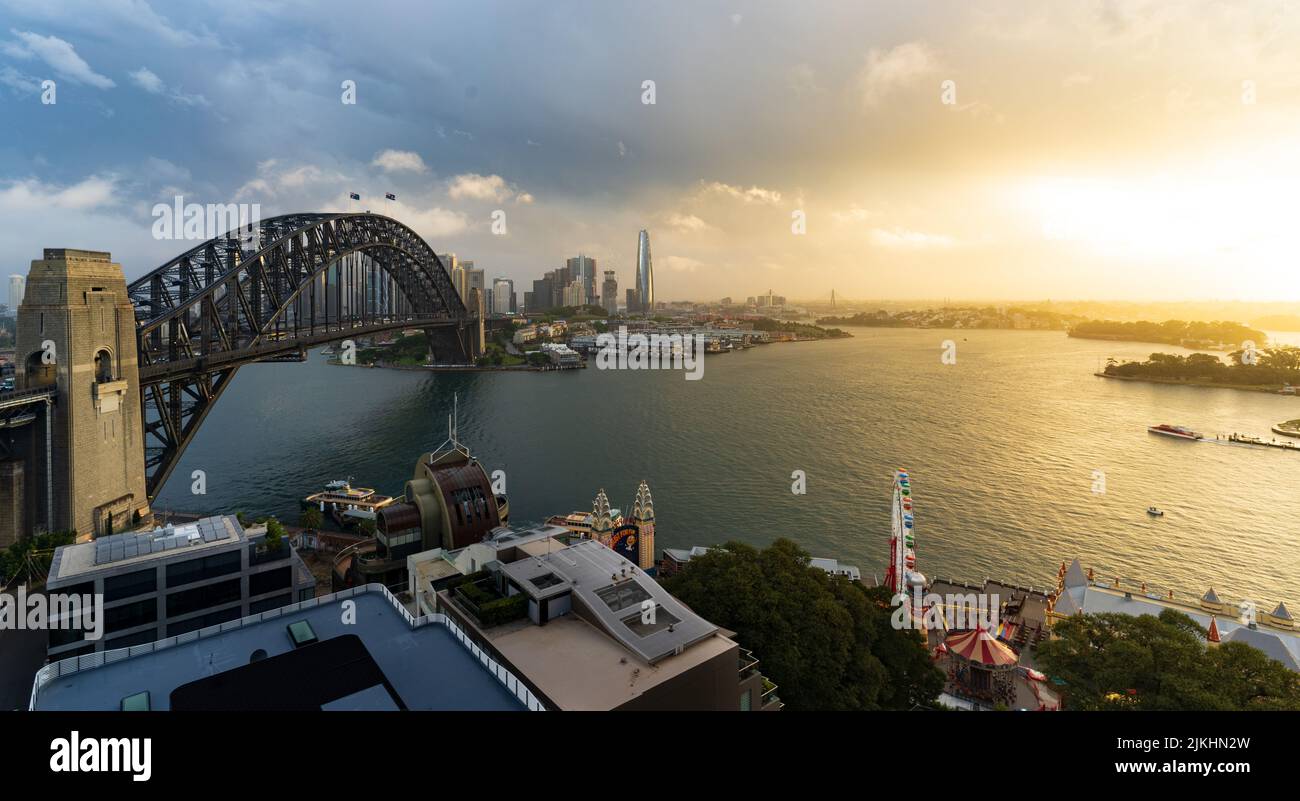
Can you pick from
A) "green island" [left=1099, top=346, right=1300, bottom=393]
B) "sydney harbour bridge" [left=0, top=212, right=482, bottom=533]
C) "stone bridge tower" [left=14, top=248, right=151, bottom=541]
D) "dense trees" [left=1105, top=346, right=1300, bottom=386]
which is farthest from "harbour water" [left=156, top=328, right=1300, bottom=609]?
"stone bridge tower" [left=14, top=248, right=151, bottom=541]

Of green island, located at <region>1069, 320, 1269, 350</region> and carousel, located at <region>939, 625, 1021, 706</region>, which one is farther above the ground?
green island, located at <region>1069, 320, 1269, 350</region>

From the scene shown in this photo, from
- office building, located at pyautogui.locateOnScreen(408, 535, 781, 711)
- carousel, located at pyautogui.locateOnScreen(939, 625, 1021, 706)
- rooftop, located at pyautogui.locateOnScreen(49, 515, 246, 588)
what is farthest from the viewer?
carousel, located at pyautogui.locateOnScreen(939, 625, 1021, 706)

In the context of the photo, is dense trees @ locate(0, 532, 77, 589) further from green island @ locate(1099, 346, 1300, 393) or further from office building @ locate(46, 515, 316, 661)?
green island @ locate(1099, 346, 1300, 393)

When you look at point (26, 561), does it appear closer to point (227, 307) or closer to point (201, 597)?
point (201, 597)

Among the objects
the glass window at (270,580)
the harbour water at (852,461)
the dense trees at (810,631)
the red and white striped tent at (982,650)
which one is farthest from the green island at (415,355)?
the red and white striped tent at (982,650)

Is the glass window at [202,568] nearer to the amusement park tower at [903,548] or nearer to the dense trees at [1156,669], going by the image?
the amusement park tower at [903,548]
